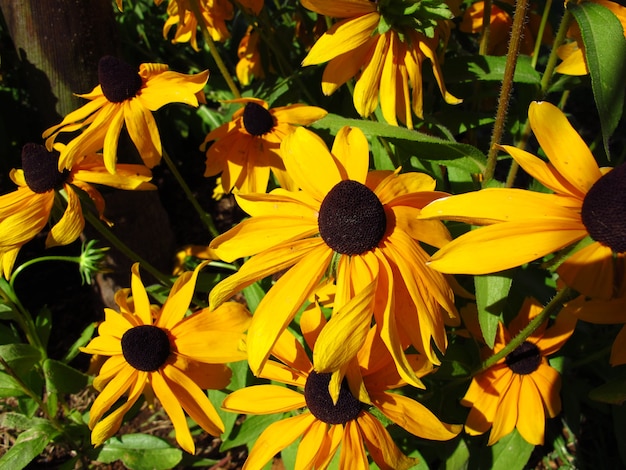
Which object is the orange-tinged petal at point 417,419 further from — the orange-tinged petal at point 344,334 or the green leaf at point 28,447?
the green leaf at point 28,447

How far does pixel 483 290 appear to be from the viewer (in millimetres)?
972

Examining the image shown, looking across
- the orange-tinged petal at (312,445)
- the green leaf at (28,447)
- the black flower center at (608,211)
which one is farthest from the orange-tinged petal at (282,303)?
the green leaf at (28,447)


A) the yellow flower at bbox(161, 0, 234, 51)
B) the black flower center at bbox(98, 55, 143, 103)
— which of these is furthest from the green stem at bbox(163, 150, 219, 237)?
the yellow flower at bbox(161, 0, 234, 51)

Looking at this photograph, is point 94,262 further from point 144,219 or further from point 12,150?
point 12,150

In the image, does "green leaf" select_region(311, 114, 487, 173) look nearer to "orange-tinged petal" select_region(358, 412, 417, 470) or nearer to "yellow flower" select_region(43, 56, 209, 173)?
"yellow flower" select_region(43, 56, 209, 173)

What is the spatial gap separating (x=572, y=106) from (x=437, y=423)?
2.40 meters

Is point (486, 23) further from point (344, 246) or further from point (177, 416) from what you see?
point (177, 416)

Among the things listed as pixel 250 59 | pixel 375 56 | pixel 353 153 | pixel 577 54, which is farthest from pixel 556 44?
pixel 250 59

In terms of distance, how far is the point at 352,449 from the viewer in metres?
0.97

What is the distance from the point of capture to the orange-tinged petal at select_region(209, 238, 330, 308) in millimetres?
827

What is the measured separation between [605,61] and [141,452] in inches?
55.5

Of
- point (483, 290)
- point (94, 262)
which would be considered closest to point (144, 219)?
point (94, 262)

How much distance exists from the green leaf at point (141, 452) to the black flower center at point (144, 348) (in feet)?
1.52

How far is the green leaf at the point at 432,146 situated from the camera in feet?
3.26
